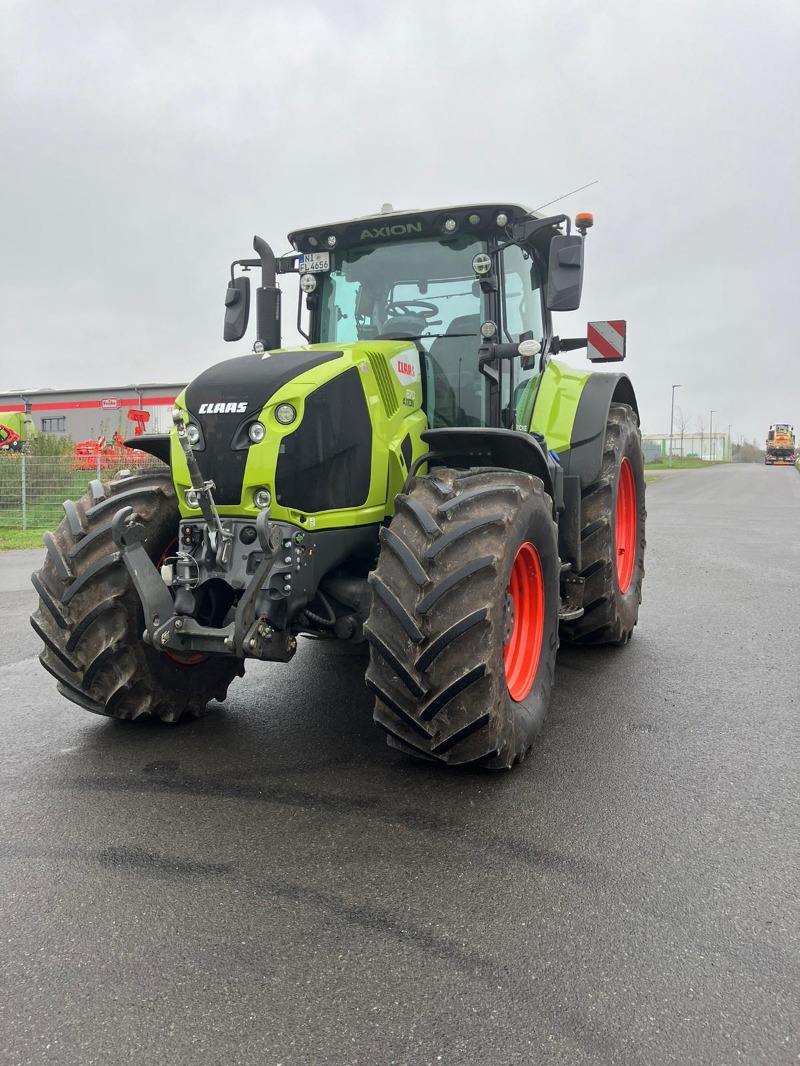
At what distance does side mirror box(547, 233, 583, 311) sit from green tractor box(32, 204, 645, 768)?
0.01 metres

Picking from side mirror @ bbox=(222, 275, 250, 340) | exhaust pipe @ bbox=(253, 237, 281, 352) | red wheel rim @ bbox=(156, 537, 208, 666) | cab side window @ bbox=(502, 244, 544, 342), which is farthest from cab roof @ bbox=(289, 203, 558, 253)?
red wheel rim @ bbox=(156, 537, 208, 666)

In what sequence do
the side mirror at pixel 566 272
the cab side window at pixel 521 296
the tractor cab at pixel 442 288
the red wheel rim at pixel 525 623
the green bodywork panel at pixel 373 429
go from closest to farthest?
the green bodywork panel at pixel 373 429, the red wheel rim at pixel 525 623, the side mirror at pixel 566 272, the tractor cab at pixel 442 288, the cab side window at pixel 521 296

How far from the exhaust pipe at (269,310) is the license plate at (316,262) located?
7.0 inches

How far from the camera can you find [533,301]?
4.83 meters

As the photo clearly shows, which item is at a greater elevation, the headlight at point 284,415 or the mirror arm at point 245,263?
the mirror arm at point 245,263

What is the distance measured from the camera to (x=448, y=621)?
9.87 feet

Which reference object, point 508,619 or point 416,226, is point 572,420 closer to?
point 416,226

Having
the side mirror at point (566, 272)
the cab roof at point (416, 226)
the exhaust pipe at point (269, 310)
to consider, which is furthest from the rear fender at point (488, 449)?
the exhaust pipe at point (269, 310)

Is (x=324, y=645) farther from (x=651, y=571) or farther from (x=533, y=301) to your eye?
(x=651, y=571)

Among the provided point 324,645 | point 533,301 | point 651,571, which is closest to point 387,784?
point 324,645

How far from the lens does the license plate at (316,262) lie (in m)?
4.53

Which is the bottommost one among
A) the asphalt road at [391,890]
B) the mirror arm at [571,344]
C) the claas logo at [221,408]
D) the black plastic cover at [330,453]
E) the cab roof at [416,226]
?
the asphalt road at [391,890]

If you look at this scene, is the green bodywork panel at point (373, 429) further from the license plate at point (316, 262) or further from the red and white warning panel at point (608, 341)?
→ the red and white warning panel at point (608, 341)

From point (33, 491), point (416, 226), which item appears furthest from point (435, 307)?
point (33, 491)
